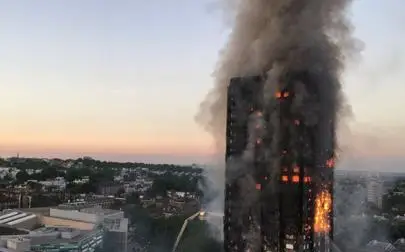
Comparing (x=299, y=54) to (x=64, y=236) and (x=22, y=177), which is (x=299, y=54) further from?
(x=22, y=177)

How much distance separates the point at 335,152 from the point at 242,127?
4542mm

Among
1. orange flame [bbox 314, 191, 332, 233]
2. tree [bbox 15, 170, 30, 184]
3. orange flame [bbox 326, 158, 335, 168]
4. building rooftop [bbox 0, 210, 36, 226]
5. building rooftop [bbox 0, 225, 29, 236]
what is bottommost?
building rooftop [bbox 0, 225, 29, 236]

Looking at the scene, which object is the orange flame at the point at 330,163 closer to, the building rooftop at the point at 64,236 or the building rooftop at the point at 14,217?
the building rooftop at the point at 64,236

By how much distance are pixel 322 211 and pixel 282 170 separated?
103 inches

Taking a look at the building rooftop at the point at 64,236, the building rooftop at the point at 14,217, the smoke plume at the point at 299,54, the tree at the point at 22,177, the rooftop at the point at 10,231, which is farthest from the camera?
the tree at the point at 22,177

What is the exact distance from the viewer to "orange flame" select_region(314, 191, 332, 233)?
84.3 ft

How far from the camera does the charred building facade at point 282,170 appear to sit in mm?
Result: 25422

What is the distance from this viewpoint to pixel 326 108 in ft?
85.4

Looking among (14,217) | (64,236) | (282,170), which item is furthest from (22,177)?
(282,170)

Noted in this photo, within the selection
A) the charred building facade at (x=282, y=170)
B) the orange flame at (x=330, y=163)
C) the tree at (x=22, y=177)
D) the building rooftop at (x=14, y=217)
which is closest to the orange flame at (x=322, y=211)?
the charred building facade at (x=282, y=170)

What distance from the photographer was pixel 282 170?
1018 inches

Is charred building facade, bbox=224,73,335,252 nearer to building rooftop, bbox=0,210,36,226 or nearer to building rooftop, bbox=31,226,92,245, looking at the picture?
building rooftop, bbox=31,226,92,245

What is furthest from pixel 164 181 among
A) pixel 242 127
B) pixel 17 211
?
pixel 242 127

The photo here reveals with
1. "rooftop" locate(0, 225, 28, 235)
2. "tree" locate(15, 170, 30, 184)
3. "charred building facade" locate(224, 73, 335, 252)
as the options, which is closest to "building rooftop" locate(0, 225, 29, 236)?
"rooftop" locate(0, 225, 28, 235)
